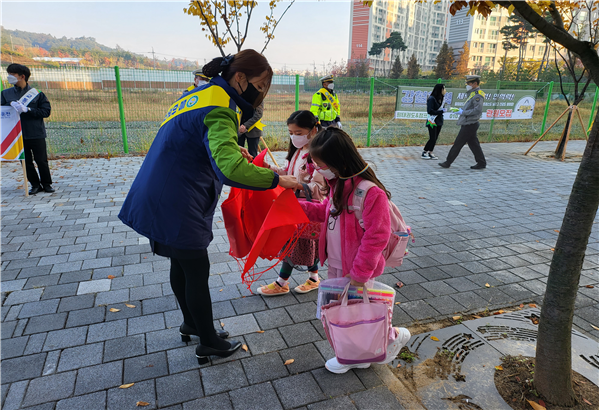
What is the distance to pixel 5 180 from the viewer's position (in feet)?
23.5

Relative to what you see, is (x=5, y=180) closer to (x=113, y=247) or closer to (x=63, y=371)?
(x=113, y=247)

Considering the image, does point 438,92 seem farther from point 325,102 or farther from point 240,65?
point 240,65

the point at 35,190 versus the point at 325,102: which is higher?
the point at 325,102

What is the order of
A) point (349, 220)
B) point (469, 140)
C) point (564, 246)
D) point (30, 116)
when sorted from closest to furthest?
point (564, 246)
point (349, 220)
point (30, 116)
point (469, 140)

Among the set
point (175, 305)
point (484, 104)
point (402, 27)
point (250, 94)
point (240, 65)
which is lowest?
point (175, 305)

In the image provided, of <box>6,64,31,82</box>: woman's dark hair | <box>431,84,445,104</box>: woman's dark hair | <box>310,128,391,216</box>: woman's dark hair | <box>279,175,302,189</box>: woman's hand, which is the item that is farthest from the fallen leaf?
<box>431,84,445,104</box>: woman's dark hair

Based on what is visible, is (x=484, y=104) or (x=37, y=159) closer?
(x=37, y=159)

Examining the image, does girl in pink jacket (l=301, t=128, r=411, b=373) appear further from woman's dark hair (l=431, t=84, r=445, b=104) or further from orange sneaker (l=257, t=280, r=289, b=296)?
woman's dark hair (l=431, t=84, r=445, b=104)

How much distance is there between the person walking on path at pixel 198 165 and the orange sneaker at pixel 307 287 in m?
1.35

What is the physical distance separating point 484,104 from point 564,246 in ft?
42.8

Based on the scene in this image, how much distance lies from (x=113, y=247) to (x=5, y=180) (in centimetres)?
456

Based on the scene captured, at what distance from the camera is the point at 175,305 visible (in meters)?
3.18

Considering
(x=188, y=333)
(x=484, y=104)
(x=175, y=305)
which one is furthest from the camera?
(x=484, y=104)

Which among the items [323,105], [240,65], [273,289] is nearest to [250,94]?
[240,65]
